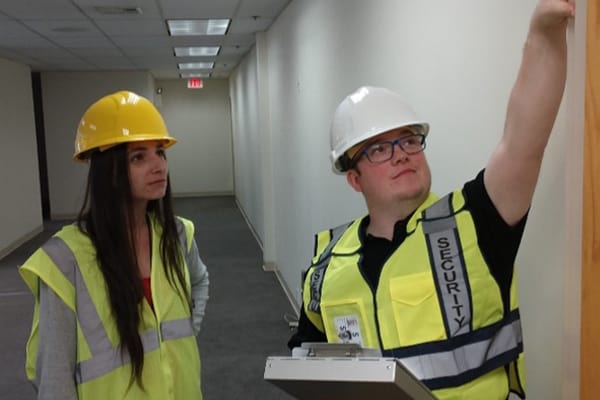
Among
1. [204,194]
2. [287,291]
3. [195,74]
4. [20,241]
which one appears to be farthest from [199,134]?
[287,291]

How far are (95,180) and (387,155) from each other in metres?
0.85

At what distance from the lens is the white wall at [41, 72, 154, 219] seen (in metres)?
10.9

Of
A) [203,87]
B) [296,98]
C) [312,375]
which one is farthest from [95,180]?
[203,87]

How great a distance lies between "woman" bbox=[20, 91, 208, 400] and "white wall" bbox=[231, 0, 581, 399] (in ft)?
2.82

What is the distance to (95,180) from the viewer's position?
1.71 metres

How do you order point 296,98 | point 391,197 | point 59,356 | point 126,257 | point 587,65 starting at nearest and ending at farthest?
1. point 587,65
2. point 391,197
3. point 59,356
4. point 126,257
5. point 296,98

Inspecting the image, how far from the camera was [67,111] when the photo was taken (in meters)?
11.0

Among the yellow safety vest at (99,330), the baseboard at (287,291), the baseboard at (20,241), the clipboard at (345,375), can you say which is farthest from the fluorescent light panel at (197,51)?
the clipboard at (345,375)

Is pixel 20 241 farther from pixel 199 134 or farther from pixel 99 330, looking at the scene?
pixel 99 330

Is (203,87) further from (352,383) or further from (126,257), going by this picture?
(352,383)

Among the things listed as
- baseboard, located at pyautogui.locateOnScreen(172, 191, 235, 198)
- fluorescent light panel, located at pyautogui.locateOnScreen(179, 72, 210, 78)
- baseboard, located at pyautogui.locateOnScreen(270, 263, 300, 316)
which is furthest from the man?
baseboard, located at pyautogui.locateOnScreen(172, 191, 235, 198)

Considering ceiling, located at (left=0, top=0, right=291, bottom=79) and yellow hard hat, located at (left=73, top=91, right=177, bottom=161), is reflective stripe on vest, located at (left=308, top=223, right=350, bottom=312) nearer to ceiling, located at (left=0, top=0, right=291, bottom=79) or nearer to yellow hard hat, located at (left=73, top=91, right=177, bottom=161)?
yellow hard hat, located at (left=73, top=91, right=177, bottom=161)

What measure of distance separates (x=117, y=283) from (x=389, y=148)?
82 cm

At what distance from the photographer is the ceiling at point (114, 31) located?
501 centimetres
